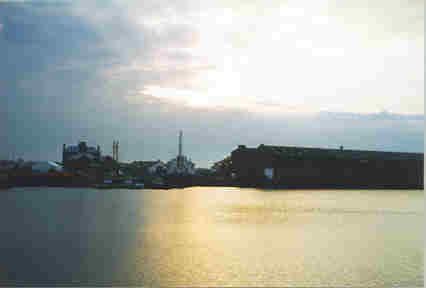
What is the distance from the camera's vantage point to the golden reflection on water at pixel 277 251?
1407 cm

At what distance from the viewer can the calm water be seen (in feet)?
45.7

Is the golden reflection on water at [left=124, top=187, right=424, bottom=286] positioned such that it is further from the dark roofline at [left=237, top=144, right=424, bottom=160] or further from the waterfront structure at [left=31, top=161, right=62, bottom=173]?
the waterfront structure at [left=31, top=161, right=62, bottom=173]

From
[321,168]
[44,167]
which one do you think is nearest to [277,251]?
[321,168]

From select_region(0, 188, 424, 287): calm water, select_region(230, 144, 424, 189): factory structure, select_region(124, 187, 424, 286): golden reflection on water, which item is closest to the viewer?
select_region(0, 188, 424, 287): calm water

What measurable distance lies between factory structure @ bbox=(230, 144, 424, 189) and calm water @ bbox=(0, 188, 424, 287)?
140 feet

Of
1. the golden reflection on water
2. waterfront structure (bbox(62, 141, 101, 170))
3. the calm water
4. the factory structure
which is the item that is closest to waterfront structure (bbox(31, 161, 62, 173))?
waterfront structure (bbox(62, 141, 101, 170))

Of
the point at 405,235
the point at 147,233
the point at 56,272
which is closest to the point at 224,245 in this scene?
the point at 147,233

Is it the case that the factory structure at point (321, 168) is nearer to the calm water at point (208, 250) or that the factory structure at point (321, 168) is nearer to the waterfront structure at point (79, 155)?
the waterfront structure at point (79, 155)

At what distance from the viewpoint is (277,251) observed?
60.5ft

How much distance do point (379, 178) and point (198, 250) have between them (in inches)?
2660

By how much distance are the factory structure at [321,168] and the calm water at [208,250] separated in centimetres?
4270

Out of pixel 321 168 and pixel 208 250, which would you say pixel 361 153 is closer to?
pixel 321 168

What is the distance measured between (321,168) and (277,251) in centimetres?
5991

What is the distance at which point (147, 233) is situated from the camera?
73.4ft
